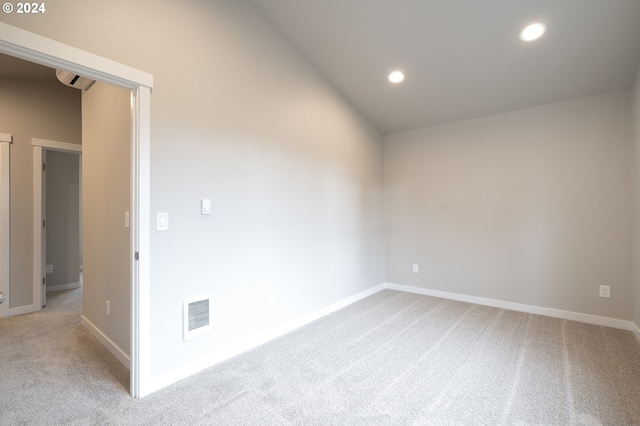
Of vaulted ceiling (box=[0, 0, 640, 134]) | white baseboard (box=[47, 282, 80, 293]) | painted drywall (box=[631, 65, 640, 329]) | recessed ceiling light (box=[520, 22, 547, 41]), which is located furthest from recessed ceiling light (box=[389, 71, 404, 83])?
white baseboard (box=[47, 282, 80, 293])

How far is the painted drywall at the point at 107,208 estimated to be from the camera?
2.31 m

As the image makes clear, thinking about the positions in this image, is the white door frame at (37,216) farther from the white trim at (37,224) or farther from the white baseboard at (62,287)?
the white baseboard at (62,287)

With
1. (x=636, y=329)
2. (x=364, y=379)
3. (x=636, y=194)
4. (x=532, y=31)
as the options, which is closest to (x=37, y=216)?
(x=364, y=379)

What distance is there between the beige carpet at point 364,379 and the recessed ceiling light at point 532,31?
264 cm

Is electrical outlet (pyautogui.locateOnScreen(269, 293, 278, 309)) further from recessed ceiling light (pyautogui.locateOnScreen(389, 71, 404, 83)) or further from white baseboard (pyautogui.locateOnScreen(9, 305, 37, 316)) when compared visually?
white baseboard (pyautogui.locateOnScreen(9, 305, 37, 316))

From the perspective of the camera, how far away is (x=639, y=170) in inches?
100

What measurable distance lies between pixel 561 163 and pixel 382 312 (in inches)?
103

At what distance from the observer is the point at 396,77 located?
10.7 ft

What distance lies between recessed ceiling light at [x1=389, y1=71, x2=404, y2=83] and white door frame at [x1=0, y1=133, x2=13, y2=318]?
4.40m

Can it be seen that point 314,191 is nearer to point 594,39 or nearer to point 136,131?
point 136,131

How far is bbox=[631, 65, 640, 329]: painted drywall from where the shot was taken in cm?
262

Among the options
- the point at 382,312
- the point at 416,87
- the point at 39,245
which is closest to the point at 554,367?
the point at 382,312

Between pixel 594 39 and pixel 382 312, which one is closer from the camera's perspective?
pixel 594 39

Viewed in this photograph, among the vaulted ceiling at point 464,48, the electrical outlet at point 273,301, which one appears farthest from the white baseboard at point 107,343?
the vaulted ceiling at point 464,48
